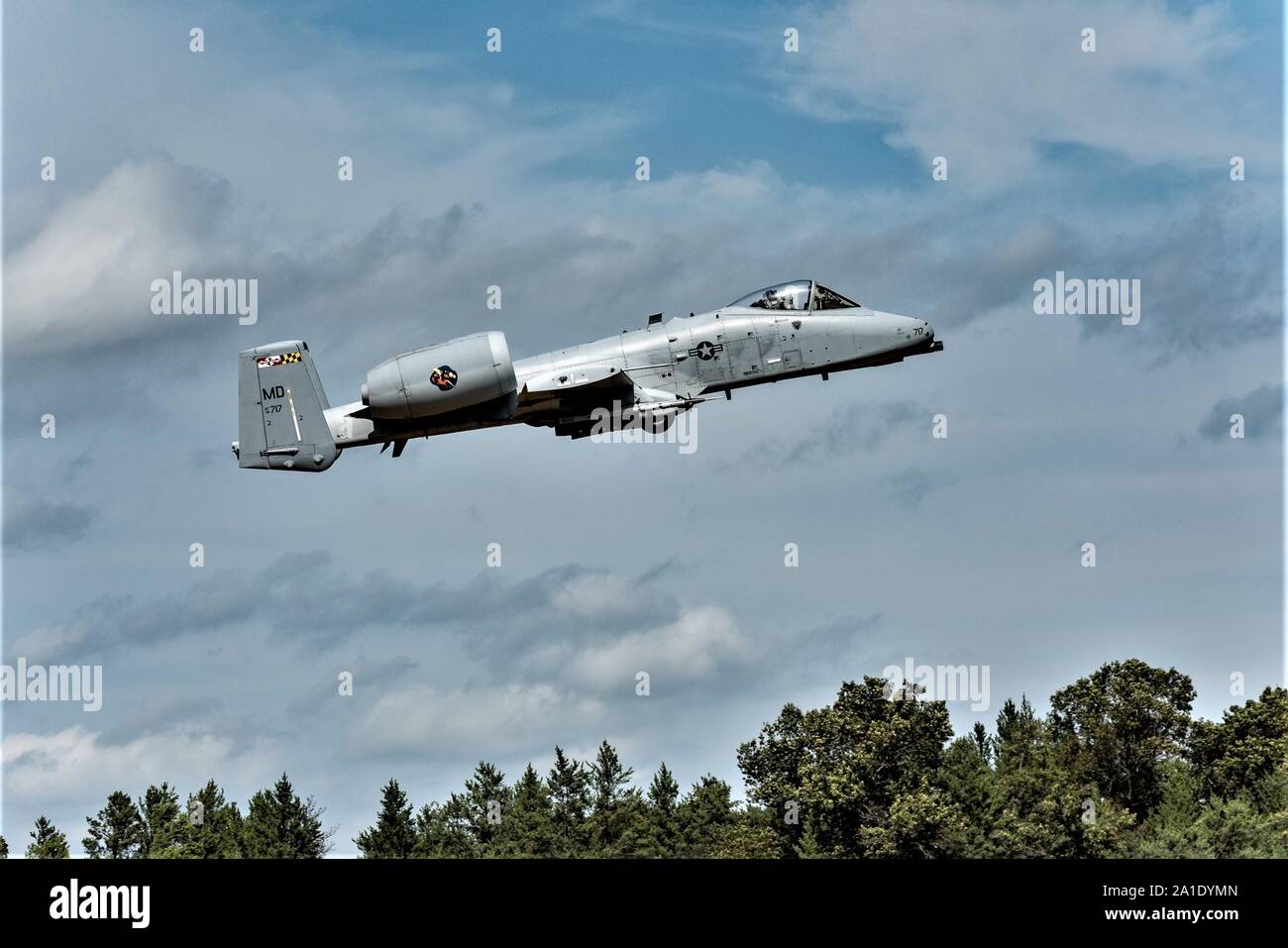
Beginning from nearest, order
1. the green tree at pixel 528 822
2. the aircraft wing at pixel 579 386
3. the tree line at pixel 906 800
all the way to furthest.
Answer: the aircraft wing at pixel 579 386
the tree line at pixel 906 800
the green tree at pixel 528 822

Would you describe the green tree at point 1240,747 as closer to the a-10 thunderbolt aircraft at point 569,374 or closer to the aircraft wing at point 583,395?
the a-10 thunderbolt aircraft at point 569,374

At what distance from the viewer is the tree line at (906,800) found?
128875 mm

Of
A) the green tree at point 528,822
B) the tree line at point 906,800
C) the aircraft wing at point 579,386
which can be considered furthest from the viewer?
the green tree at point 528,822

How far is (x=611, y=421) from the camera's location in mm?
59688

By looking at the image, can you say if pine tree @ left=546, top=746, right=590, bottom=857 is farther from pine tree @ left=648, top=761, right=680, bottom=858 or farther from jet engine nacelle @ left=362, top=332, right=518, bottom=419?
jet engine nacelle @ left=362, top=332, right=518, bottom=419

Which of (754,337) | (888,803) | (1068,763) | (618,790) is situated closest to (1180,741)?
(1068,763)

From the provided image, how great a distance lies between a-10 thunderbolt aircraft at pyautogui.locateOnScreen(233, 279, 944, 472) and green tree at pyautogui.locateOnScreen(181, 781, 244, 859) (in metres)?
105

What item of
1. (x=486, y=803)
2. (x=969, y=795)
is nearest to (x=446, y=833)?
(x=486, y=803)

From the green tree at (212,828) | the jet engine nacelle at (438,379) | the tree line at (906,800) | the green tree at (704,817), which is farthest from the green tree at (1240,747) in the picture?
the jet engine nacelle at (438,379)

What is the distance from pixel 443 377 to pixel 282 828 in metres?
107

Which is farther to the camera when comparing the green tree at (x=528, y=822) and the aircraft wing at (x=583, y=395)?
the green tree at (x=528, y=822)

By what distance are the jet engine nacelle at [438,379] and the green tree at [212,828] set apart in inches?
4204
